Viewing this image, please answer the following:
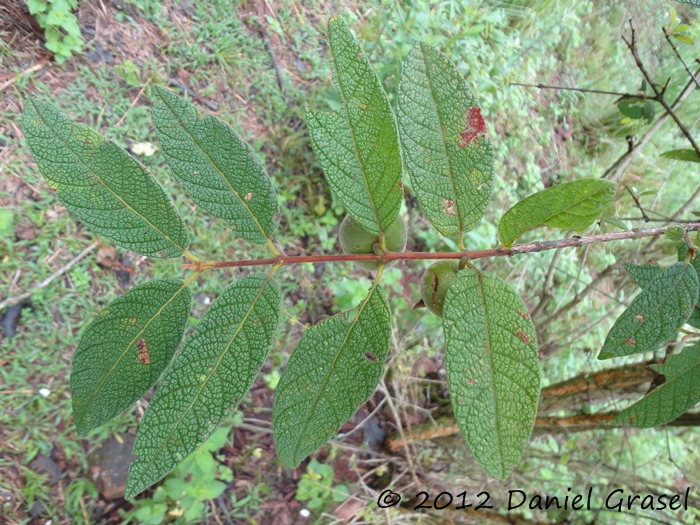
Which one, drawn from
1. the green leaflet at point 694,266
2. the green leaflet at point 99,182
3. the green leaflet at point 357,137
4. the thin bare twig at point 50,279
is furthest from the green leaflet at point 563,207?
the thin bare twig at point 50,279

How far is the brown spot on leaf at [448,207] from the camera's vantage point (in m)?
0.85

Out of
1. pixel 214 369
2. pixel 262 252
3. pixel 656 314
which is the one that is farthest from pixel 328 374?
pixel 262 252

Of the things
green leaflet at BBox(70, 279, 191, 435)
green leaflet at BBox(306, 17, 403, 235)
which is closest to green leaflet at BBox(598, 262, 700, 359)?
green leaflet at BBox(306, 17, 403, 235)

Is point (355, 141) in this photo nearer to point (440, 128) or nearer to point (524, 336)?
point (440, 128)

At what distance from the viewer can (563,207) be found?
79 centimetres

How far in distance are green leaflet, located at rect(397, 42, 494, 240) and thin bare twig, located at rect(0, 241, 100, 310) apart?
160 cm

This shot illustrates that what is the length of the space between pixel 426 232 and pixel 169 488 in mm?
1719

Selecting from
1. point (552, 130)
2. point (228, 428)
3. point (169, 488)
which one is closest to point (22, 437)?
point (169, 488)

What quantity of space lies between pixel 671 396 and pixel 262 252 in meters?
1.64

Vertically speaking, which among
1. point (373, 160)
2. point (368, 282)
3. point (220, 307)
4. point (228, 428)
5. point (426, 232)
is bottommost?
point (228, 428)

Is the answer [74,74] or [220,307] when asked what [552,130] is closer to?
[74,74]

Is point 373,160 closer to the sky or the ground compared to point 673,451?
closer to the sky

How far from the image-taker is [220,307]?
34.0 inches

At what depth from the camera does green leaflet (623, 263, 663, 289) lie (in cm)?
92
